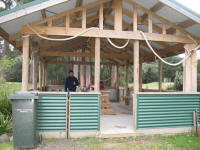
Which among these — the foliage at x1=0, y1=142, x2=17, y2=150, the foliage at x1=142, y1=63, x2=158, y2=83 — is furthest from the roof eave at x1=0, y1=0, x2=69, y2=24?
the foliage at x1=142, y1=63, x2=158, y2=83

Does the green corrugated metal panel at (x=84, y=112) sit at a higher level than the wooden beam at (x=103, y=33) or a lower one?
lower

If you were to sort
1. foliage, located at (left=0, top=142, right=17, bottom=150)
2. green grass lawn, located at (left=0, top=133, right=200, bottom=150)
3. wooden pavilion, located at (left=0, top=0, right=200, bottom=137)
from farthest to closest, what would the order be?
wooden pavilion, located at (left=0, top=0, right=200, bottom=137) → green grass lawn, located at (left=0, top=133, right=200, bottom=150) → foliage, located at (left=0, top=142, right=17, bottom=150)

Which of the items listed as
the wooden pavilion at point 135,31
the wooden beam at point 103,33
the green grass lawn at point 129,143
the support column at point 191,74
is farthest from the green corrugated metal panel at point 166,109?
the wooden beam at point 103,33

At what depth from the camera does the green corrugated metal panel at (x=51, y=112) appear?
4.69 metres

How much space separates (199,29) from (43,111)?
194 inches

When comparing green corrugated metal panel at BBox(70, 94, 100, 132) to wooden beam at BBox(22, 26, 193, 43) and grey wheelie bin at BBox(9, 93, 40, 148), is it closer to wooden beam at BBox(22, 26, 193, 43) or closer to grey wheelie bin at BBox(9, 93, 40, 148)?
grey wheelie bin at BBox(9, 93, 40, 148)

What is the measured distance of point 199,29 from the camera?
18.2 feet

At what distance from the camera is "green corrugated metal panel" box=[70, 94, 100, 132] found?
481 centimetres

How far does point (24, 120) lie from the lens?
403cm

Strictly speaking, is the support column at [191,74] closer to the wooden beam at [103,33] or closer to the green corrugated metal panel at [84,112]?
the wooden beam at [103,33]

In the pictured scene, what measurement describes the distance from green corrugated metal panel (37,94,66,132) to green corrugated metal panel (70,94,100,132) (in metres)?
0.22

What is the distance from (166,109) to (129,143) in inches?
61.7

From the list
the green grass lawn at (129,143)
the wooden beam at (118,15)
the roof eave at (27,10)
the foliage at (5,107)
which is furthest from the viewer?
the foliage at (5,107)

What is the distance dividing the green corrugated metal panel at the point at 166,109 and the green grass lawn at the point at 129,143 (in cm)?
43
